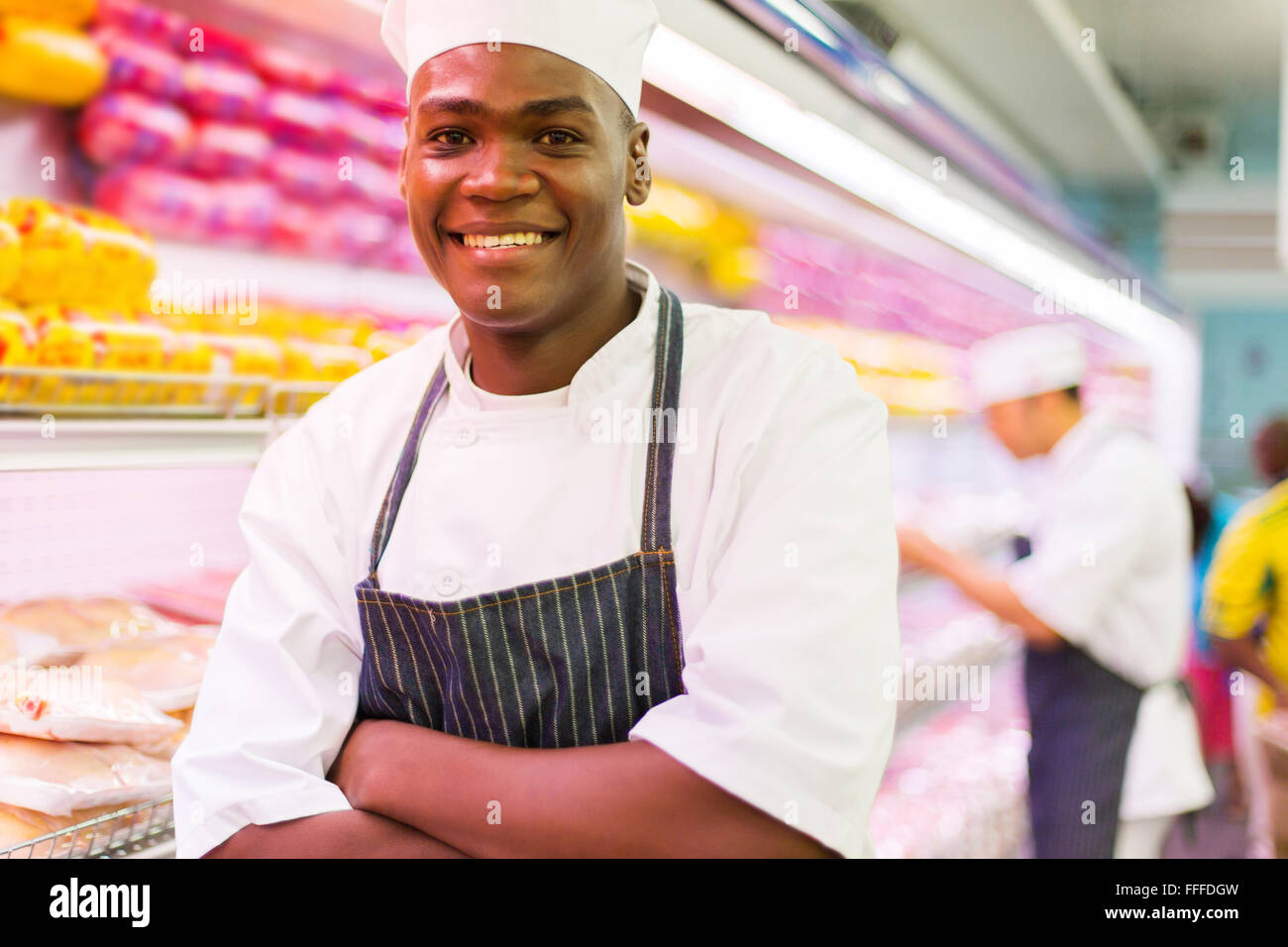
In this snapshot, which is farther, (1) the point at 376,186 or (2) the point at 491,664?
(1) the point at 376,186

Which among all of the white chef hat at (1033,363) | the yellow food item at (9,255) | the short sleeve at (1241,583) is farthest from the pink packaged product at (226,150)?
the short sleeve at (1241,583)

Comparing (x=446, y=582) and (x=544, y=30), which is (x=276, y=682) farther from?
(x=544, y=30)

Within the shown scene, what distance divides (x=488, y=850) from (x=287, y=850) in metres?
0.21

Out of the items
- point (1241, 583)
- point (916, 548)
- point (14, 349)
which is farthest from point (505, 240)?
point (1241, 583)

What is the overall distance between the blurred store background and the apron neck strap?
38cm

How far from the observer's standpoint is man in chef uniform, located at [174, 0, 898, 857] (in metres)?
0.87

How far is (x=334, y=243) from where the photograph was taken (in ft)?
6.32

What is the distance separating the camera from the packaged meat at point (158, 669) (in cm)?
127

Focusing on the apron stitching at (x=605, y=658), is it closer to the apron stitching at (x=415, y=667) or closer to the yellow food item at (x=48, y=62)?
the apron stitching at (x=415, y=667)

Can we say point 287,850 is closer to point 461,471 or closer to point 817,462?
point 461,471

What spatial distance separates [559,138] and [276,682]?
63 centimetres

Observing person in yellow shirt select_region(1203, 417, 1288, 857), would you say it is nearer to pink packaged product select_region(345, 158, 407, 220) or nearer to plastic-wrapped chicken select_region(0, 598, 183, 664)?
pink packaged product select_region(345, 158, 407, 220)

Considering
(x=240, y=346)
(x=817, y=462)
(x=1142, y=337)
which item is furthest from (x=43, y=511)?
(x=1142, y=337)

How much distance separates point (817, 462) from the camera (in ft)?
3.02
